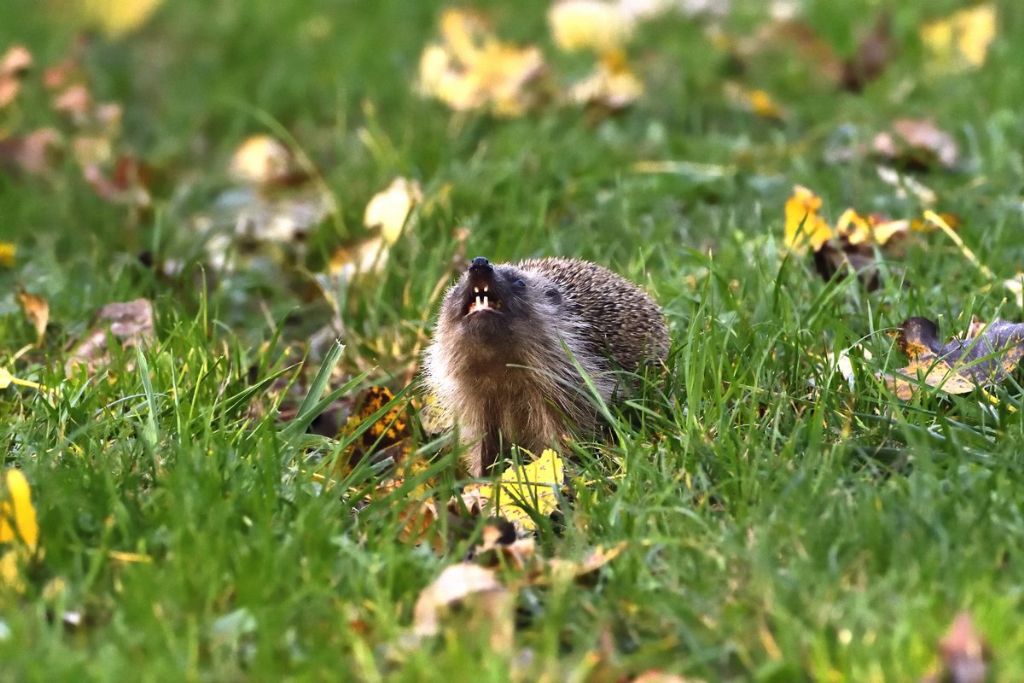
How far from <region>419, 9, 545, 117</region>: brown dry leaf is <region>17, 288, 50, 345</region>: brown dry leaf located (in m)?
2.63

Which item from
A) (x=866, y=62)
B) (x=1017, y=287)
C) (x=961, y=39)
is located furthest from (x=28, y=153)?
(x=961, y=39)

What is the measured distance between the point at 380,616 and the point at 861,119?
4509 millimetres

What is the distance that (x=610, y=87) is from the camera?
7121 mm

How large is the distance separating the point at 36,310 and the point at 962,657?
331 centimetres

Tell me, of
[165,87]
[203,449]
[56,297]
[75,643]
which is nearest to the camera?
[75,643]

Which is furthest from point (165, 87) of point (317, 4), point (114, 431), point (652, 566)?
point (652, 566)

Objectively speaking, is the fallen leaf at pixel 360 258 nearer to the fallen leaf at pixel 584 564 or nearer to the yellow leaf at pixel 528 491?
the yellow leaf at pixel 528 491

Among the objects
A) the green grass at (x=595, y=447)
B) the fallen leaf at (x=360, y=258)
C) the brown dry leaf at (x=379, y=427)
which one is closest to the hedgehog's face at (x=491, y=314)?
the brown dry leaf at (x=379, y=427)

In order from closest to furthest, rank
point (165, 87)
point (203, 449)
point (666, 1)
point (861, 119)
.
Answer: point (203, 449) → point (861, 119) → point (165, 87) → point (666, 1)

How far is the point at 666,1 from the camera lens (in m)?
8.69

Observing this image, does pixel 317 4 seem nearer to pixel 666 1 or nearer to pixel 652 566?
pixel 666 1

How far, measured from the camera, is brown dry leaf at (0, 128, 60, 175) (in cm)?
656

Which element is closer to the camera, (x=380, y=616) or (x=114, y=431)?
(x=380, y=616)

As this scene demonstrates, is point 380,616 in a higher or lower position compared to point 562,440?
higher
